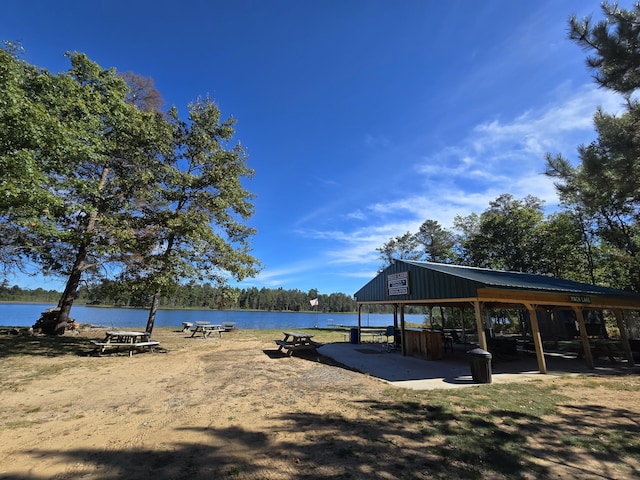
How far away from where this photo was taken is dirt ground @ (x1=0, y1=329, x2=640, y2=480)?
10.4 feet

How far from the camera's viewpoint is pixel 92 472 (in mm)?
2977

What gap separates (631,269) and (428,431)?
2616 cm

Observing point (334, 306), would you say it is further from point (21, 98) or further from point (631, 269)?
point (21, 98)

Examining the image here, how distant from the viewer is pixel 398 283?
1251 centimetres

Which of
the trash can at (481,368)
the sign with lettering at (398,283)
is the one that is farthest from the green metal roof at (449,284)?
the trash can at (481,368)

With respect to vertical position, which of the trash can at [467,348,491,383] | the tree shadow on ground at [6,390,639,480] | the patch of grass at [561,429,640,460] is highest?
the trash can at [467,348,491,383]

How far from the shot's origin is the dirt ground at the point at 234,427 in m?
3.18

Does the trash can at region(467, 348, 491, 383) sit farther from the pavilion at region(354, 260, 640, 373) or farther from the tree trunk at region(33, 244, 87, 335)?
the tree trunk at region(33, 244, 87, 335)

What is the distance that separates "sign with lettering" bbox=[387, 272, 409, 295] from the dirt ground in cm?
490

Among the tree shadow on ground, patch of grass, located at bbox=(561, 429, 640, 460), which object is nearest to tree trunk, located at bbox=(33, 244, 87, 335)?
the tree shadow on ground

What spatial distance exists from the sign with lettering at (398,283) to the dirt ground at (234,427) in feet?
16.1

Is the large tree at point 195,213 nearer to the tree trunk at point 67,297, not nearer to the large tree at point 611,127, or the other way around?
the tree trunk at point 67,297

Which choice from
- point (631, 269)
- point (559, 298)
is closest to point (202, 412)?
point (559, 298)

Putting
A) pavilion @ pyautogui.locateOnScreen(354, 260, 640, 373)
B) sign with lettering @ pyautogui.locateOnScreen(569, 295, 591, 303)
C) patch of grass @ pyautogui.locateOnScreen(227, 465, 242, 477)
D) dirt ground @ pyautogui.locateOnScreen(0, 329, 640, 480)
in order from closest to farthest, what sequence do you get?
1. patch of grass @ pyautogui.locateOnScreen(227, 465, 242, 477)
2. dirt ground @ pyautogui.locateOnScreen(0, 329, 640, 480)
3. pavilion @ pyautogui.locateOnScreen(354, 260, 640, 373)
4. sign with lettering @ pyautogui.locateOnScreen(569, 295, 591, 303)
